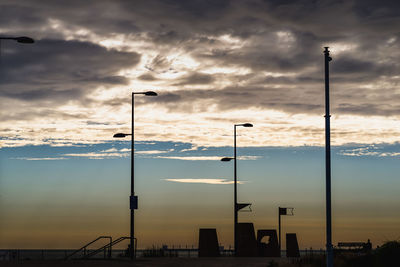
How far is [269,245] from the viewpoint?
49.5m

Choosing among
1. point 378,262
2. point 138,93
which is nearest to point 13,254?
point 138,93

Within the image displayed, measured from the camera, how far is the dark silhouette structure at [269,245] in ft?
161

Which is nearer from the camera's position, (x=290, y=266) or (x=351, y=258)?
(x=290, y=266)

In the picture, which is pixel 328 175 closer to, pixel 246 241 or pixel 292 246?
pixel 246 241

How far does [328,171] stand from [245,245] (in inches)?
876

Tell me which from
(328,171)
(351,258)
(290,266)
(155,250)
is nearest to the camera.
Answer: (328,171)

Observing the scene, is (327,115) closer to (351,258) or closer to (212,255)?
(351,258)

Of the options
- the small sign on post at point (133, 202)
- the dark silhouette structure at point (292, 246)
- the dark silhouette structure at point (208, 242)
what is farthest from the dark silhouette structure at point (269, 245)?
the small sign on post at point (133, 202)

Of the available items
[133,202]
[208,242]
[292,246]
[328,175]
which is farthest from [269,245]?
[328,175]

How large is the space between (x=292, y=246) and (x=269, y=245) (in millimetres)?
2905

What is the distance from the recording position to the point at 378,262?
28812mm

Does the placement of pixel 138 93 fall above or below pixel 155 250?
above

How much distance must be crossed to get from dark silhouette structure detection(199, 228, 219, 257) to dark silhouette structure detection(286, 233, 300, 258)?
7142 millimetres

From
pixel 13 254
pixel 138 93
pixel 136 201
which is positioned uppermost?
pixel 138 93
